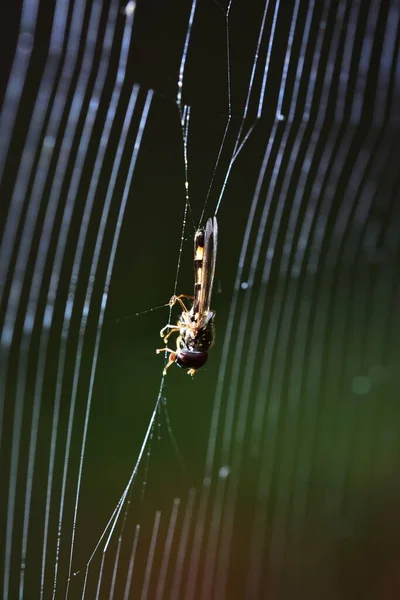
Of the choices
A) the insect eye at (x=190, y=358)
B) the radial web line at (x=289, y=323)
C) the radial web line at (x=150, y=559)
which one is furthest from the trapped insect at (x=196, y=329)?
the radial web line at (x=289, y=323)

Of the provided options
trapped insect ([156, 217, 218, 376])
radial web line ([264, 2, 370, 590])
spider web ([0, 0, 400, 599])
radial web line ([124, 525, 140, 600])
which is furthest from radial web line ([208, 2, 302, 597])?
trapped insect ([156, 217, 218, 376])

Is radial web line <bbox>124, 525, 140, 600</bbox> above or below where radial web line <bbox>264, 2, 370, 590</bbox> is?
below

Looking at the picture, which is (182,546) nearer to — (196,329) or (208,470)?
(208,470)

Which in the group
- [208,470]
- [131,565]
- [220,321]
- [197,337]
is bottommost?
[131,565]

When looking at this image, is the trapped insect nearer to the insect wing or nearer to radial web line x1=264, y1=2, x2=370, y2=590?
the insect wing

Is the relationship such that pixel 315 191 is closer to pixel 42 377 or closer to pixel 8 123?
pixel 42 377

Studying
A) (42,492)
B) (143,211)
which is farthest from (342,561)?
(143,211)

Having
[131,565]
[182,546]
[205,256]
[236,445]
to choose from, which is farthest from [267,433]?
[205,256]
